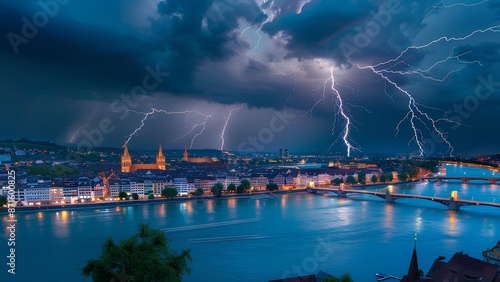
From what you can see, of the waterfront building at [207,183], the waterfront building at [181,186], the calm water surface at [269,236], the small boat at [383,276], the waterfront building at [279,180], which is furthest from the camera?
the waterfront building at [279,180]

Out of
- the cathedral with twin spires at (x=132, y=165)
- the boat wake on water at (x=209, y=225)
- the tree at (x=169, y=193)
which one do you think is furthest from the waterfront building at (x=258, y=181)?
A: the cathedral with twin spires at (x=132, y=165)

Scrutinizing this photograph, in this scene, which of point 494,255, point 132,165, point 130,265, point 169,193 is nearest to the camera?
point 130,265

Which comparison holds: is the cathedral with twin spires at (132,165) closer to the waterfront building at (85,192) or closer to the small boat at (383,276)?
the waterfront building at (85,192)

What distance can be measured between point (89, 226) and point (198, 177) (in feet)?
65.9

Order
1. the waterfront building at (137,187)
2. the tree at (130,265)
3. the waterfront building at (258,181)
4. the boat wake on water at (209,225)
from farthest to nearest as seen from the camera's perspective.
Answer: the waterfront building at (258,181) < the waterfront building at (137,187) < the boat wake on water at (209,225) < the tree at (130,265)

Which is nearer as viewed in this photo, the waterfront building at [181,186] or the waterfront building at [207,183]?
the waterfront building at [181,186]

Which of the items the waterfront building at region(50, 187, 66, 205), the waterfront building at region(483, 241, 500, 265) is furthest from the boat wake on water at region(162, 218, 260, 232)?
the waterfront building at region(50, 187, 66, 205)

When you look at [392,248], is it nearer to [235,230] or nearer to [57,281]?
[235,230]

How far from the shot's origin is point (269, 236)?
16891 millimetres

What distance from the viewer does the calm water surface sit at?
12344 millimetres

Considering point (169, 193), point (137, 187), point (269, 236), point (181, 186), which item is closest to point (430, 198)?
point (269, 236)

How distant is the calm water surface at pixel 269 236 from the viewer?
12344mm

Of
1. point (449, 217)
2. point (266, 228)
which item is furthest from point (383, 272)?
point (449, 217)

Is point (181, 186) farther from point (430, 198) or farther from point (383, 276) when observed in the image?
point (383, 276)
